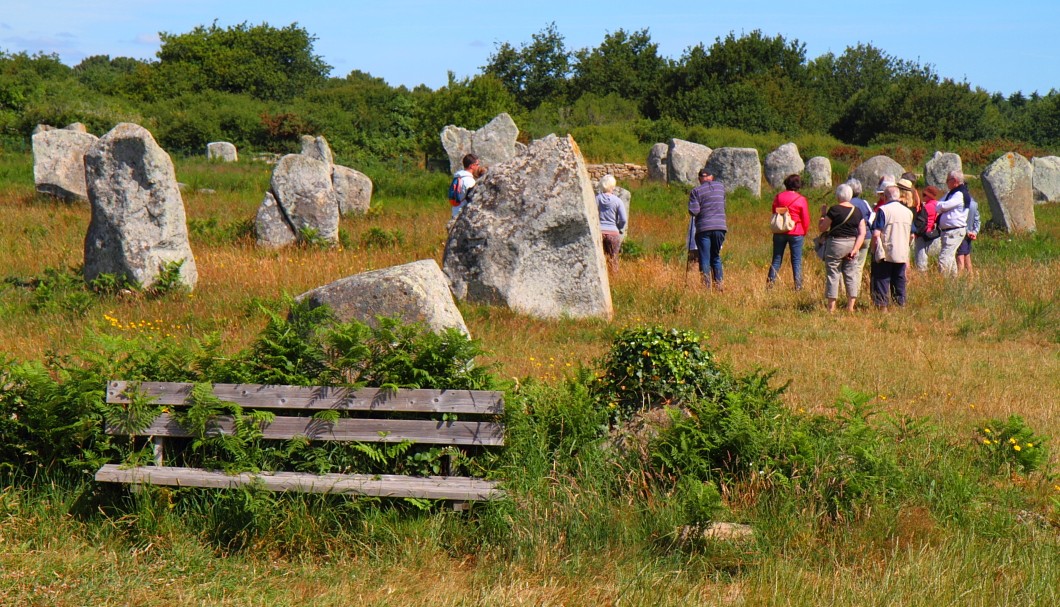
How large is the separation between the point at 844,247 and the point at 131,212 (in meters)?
8.80

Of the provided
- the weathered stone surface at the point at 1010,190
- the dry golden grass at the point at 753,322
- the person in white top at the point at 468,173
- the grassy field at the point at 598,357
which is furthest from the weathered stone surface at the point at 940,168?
the person in white top at the point at 468,173

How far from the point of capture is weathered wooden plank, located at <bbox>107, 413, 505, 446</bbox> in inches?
206

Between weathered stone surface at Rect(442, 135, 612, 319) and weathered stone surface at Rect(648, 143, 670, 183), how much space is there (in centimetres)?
2027

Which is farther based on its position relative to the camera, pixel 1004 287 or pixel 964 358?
pixel 1004 287

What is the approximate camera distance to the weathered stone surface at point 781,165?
1224 inches

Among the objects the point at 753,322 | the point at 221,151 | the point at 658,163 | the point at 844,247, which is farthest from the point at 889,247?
the point at 221,151

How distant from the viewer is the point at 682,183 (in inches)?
1119

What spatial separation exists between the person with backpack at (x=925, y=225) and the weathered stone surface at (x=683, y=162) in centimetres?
1499

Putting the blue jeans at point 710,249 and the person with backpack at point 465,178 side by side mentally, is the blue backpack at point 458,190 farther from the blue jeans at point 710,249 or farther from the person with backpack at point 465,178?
the blue jeans at point 710,249

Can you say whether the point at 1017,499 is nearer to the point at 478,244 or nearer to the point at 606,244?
the point at 478,244

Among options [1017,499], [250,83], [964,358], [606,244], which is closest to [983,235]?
[606,244]

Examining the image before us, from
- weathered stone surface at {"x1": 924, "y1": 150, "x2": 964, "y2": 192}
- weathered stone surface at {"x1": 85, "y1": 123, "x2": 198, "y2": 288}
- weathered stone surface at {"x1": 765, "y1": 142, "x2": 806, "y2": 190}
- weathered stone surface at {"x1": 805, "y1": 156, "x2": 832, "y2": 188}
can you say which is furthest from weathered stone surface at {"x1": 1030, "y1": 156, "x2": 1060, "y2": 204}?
weathered stone surface at {"x1": 85, "y1": 123, "x2": 198, "y2": 288}

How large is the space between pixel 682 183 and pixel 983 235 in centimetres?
957

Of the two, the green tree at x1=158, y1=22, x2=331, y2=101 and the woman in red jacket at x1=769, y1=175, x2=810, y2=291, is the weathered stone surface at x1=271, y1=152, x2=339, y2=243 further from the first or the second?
the green tree at x1=158, y1=22, x2=331, y2=101
